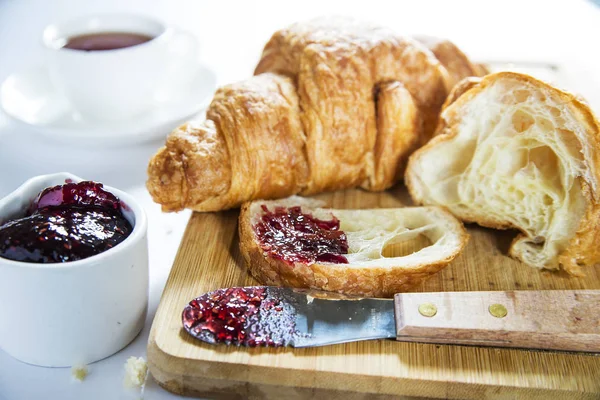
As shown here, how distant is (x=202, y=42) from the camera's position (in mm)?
5410

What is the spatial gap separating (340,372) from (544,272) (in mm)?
1100

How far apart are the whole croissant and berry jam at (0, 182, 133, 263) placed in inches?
19.1

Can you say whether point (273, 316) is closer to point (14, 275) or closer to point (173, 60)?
point (14, 275)

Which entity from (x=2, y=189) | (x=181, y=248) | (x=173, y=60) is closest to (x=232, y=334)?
(x=181, y=248)

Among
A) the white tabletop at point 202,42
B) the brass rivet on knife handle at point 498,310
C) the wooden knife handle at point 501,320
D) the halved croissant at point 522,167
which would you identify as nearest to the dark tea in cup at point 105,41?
the white tabletop at point 202,42

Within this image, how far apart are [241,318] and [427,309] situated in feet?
2.07

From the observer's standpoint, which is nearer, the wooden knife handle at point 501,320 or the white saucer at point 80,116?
the wooden knife handle at point 501,320

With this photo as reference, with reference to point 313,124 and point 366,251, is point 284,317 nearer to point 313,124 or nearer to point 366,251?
point 366,251

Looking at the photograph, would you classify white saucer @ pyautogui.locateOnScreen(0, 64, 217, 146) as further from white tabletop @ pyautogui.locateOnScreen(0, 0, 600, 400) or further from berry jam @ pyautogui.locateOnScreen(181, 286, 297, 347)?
berry jam @ pyautogui.locateOnScreen(181, 286, 297, 347)

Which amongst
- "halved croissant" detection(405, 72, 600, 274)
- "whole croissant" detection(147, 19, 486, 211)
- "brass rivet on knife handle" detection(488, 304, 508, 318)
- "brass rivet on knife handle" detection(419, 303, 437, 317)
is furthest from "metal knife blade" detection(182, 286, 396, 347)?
"halved croissant" detection(405, 72, 600, 274)

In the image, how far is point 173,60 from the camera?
3916 mm

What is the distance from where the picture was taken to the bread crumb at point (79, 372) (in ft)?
7.83

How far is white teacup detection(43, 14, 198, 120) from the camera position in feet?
12.1

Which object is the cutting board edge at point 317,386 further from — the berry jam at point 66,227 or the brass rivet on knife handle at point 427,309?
the berry jam at point 66,227
